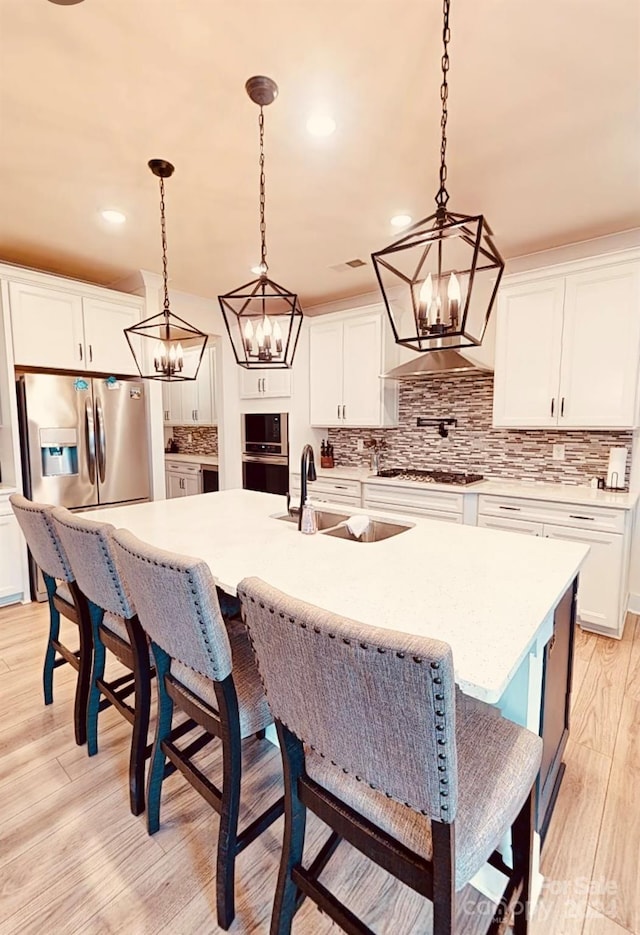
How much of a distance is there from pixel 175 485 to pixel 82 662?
14.1 feet

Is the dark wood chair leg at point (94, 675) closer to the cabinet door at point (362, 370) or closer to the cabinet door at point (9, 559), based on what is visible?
the cabinet door at point (9, 559)

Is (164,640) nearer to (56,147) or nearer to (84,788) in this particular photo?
(84,788)

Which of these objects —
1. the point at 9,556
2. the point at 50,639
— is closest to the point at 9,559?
the point at 9,556

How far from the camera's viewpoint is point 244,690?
4.33ft

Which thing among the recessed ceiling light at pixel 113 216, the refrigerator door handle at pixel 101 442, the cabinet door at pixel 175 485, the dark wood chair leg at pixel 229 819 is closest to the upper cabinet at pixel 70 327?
the refrigerator door handle at pixel 101 442

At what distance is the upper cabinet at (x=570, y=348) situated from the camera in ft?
9.52

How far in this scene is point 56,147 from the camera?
212 centimetres

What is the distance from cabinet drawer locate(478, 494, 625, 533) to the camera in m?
2.82

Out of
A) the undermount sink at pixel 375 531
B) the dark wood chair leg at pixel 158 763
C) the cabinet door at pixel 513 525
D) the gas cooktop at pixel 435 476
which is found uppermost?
the gas cooktop at pixel 435 476

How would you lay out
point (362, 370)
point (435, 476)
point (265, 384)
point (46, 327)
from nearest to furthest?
1. point (46, 327)
2. point (435, 476)
3. point (362, 370)
4. point (265, 384)

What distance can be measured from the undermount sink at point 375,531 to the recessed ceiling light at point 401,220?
2.02m

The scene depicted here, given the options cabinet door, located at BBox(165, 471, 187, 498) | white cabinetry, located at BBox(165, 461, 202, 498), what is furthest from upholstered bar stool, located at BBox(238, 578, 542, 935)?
cabinet door, located at BBox(165, 471, 187, 498)

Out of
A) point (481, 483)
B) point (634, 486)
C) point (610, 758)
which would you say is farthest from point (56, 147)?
point (634, 486)

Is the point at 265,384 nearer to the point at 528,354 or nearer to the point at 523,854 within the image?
the point at 528,354
